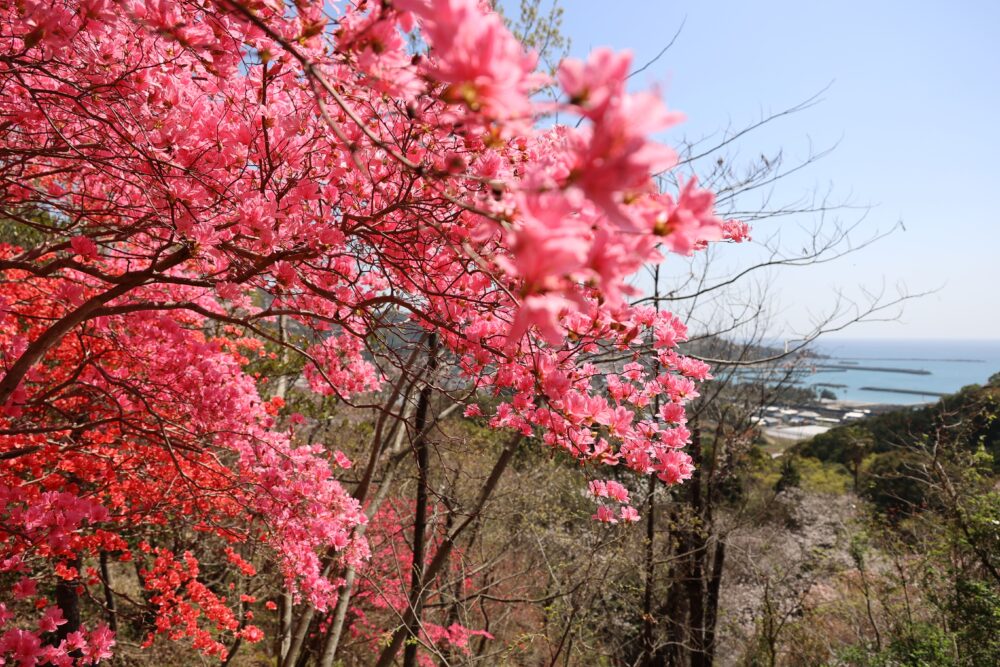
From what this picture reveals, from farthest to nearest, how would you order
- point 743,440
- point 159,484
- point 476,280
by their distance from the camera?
point 743,440 → point 159,484 → point 476,280

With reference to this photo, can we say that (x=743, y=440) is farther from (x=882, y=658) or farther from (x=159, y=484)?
(x=159, y=484)

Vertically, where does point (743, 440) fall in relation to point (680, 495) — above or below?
above

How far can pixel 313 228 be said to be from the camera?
6.62 ft

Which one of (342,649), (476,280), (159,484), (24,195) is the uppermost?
(24,195)

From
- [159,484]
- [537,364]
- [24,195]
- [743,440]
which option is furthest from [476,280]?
[743,440]

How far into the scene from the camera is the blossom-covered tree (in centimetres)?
67

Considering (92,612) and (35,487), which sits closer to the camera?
(35,487)

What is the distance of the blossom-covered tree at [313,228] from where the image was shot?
0.67m

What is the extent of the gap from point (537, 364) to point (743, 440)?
9906mm

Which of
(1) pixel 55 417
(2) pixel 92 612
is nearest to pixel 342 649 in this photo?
(2) pixel 92 612

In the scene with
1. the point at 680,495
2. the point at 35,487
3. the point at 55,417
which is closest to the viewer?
the point at 35,487

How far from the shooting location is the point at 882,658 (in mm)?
6969

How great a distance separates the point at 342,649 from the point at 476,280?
25.8 feet

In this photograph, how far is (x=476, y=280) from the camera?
240 cm
